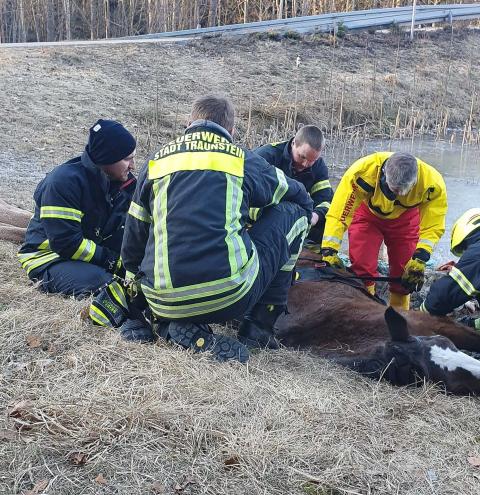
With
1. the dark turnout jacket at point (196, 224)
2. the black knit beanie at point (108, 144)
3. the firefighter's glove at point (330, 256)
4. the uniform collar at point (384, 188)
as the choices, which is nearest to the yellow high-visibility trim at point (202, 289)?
the dark turnout jacket at point (196, 224)

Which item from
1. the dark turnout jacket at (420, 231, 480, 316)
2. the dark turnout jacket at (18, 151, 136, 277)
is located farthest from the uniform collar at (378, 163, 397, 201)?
the dark turnout jacket at (18, 151, 136, 277)

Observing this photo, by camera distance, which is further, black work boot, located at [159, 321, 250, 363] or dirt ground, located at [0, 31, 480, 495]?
black work boot, located at [159, 321, 250, 363]

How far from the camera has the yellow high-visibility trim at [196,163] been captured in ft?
12.2

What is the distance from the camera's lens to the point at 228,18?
25.3 metres

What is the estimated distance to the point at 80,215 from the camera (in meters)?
4.94

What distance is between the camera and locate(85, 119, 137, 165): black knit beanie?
16.0 ft

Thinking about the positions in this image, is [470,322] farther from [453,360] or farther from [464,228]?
[453,360]

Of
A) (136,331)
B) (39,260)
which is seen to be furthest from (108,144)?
(136,331)

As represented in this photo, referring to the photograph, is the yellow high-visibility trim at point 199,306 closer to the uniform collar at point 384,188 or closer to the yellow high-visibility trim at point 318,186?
the uniform collar at point 384,188

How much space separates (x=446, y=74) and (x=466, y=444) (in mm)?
18465

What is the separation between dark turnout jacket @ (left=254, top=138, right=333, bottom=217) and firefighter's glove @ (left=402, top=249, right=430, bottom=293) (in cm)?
118

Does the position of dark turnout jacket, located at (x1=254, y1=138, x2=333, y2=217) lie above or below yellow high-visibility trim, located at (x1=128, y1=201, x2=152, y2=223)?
below

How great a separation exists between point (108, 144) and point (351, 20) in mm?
19410

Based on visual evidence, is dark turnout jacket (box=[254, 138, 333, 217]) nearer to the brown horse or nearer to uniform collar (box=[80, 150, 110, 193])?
the brown horse
